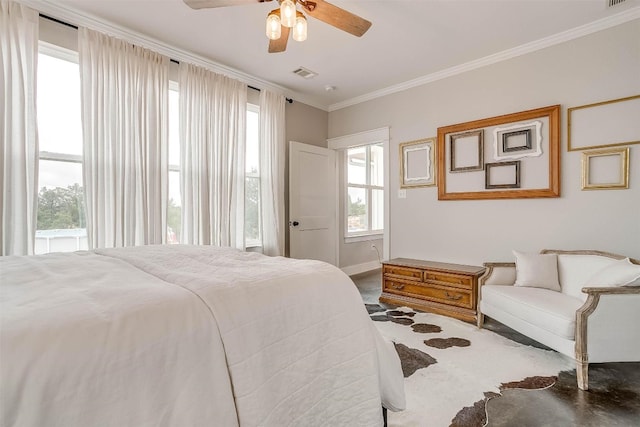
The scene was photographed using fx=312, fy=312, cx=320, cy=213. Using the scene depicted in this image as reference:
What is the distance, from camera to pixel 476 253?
12.0 feet

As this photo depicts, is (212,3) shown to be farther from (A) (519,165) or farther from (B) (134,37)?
(A) (519,165)

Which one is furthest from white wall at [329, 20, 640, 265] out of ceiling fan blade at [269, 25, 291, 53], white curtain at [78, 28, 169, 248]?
white curtain at [78, 28, 169, 248]

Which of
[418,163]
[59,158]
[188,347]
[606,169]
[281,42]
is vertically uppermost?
[281,42]

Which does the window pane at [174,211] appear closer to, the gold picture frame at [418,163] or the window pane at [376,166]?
the gold picture frame at [418,163]

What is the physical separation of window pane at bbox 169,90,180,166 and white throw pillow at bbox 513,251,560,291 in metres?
3.65

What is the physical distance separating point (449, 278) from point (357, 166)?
3.31 meters

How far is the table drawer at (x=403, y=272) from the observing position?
12.0 ft

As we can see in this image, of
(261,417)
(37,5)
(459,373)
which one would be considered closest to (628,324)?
(459,373)

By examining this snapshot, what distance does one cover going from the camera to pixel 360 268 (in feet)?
18.9

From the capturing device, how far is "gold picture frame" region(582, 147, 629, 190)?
274 cm

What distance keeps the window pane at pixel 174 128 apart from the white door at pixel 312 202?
1573 millimetres

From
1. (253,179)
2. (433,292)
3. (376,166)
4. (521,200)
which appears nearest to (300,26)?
(253,179)

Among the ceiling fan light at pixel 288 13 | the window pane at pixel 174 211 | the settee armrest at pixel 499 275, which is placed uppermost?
the ceiling fan light at pixel 288 13

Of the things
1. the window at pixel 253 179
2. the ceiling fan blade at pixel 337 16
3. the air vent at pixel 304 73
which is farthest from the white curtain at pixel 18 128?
the air vent at pixel 304 73
